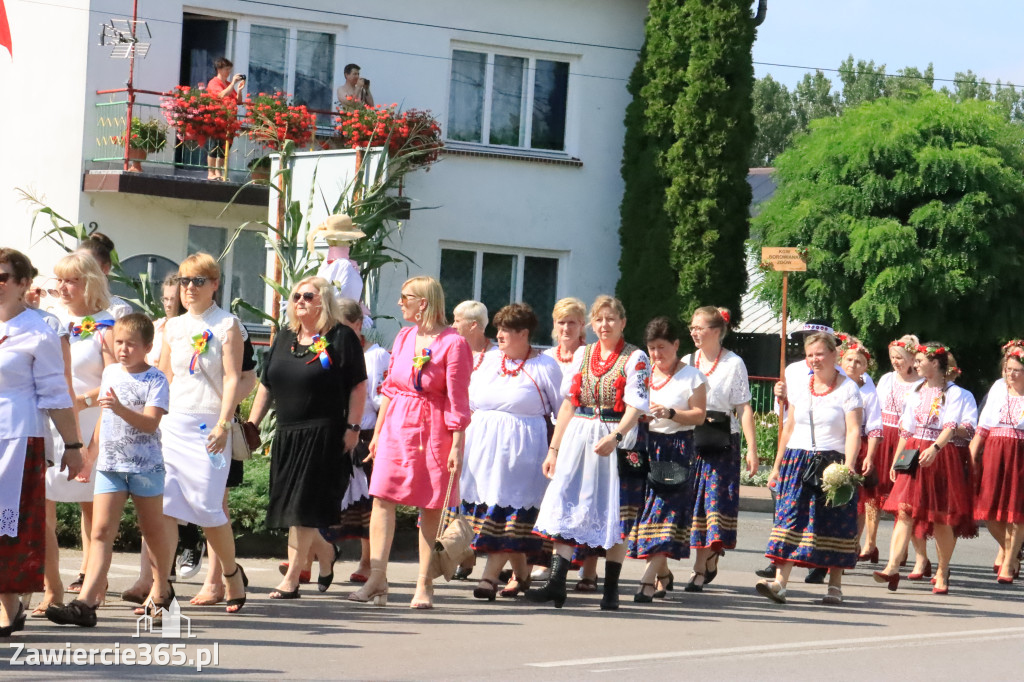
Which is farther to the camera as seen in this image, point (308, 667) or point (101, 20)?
point (101, 20)

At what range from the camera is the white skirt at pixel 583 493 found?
395 inches

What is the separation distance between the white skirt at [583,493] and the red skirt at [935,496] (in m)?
3.58

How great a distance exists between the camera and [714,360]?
11.7 meters

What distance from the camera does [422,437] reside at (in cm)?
971

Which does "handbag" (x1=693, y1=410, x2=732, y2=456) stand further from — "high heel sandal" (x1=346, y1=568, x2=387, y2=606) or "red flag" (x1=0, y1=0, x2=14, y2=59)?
"red flag" (x1=0, y1=0, x2=14, y2=59)

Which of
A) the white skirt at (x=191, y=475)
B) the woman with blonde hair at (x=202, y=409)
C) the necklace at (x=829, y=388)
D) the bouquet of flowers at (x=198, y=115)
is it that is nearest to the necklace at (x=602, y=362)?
the necklace at (x=829, y=388)

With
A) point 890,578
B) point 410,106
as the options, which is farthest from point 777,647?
point 410,106

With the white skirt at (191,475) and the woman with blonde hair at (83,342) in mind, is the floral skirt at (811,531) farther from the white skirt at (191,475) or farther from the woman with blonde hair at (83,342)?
the woman with blonde hair at (83,342)

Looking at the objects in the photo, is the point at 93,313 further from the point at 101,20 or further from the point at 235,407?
the point at 101,20

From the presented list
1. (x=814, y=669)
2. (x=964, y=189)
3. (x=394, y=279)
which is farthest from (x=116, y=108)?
(x=814, y=669)

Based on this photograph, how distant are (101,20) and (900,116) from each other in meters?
12.5

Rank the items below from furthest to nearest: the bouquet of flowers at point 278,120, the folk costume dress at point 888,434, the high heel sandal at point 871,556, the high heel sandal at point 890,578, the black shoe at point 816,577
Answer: the bouquet of flowers at point 278,120 < the high heel sandal at point 871,556 < the folk costume dress at point 888,434 < the black shoe at point 816,577 < the high heel sandal at point 890,578

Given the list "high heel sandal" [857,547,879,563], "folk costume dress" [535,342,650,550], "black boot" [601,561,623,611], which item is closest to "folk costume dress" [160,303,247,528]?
"folk costume dress" [535,342,650,550]

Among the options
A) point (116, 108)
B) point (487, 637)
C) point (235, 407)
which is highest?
point (116, 108)
